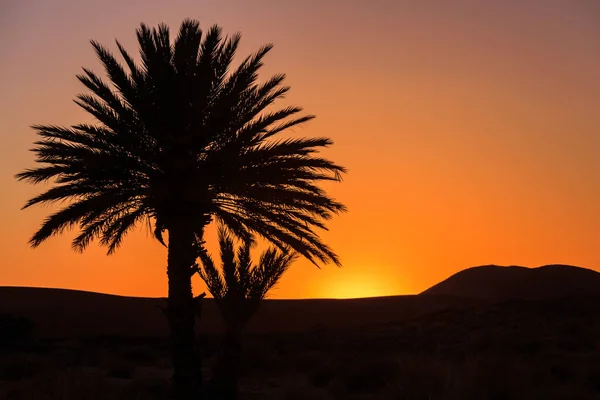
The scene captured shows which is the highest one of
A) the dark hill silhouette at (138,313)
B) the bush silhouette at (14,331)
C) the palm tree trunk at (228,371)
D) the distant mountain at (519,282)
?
the distant mountain at (519,282)

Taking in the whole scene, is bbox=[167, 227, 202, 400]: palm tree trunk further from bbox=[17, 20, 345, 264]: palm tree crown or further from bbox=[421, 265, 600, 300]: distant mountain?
bbox=[421, 265, 600, 300]: distant mountain

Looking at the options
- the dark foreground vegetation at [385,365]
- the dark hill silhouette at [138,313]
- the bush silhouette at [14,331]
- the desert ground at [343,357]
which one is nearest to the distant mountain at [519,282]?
the dark hill silhouette at [138,313]

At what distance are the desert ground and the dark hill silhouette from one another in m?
0.19

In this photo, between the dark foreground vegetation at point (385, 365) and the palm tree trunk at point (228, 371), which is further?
the palm tree trunk at point (228, 371)

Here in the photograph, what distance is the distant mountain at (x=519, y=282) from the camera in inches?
4250

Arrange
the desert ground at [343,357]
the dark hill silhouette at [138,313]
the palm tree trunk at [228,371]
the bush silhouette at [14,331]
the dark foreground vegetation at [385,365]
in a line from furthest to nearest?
1. the dark hill silhouette at [138,313]
2. the bush silhouette at [14,331]
3. the palm tree trunk at [228,371]
4. the desert ground at [343,357]
5. the dark foreground vegetation at [385,365]

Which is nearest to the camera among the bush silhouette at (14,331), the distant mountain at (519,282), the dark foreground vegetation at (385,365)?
the dark foreground vegetation at (385,365)

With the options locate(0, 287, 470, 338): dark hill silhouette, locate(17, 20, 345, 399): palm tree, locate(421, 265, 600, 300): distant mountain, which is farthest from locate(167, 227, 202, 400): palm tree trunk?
locate(421, 265, 600, 300): distant mountain

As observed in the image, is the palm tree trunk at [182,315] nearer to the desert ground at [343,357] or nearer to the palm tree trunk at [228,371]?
the palm tree trunk at [228,371]

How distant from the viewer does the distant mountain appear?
107938 millimetres

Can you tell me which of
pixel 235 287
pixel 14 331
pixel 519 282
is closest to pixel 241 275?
pixel 235 287

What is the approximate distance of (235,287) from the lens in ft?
71.2

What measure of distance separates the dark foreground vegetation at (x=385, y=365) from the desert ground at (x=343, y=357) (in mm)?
49

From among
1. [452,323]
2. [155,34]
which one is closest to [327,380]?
[155,34]
